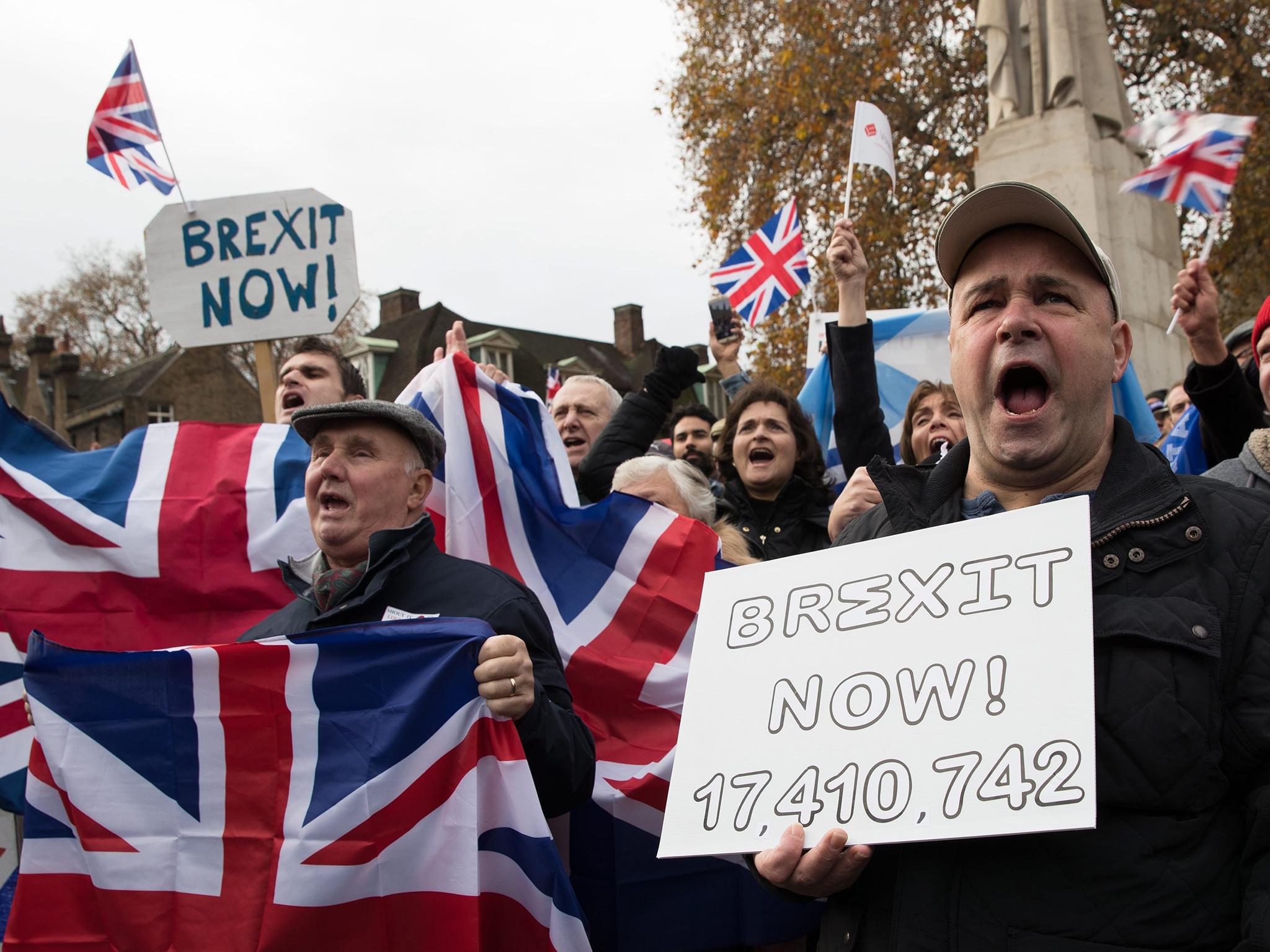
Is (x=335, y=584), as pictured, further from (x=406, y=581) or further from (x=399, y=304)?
(x=399, y=304)

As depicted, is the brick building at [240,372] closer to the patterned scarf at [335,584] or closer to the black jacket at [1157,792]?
the patterned scarf at [335,584]

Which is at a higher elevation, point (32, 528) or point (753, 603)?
point (32, 528)

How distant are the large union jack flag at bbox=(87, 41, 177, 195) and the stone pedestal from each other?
22.1 ft

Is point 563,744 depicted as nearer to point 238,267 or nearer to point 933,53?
point 238,267

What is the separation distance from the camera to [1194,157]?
3941 mm

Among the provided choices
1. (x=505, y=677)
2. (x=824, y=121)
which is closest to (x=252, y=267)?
(x=505, y=677)

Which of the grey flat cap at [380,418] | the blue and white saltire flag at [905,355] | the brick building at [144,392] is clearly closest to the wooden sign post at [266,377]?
the grey flat cap at [380,418]

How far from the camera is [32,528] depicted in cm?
356

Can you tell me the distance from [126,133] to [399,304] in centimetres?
3132

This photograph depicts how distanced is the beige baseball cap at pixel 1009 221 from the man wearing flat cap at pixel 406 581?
1222 millimetres

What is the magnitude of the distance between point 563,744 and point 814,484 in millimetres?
2019

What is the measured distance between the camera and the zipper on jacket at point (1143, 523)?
63.1 inches

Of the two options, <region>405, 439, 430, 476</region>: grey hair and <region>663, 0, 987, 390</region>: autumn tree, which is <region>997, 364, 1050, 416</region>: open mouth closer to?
<region>405, 439, 430, 476</region>: grey hair

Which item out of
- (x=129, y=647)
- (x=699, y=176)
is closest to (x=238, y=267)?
(x=129, y=647)
